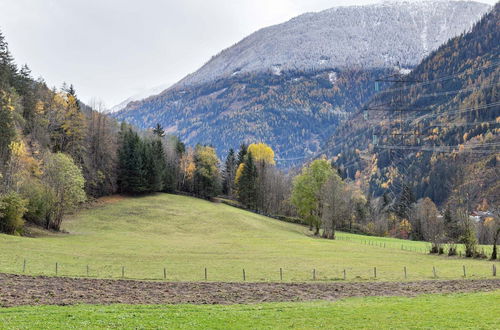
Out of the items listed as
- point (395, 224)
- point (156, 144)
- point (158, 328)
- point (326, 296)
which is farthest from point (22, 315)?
point (395, 224)

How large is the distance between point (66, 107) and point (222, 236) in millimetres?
54860

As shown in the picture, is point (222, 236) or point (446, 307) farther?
point (222, 236)

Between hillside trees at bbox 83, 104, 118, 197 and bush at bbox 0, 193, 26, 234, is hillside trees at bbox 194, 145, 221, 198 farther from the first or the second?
bush at bbox 0, 193, 26, 234

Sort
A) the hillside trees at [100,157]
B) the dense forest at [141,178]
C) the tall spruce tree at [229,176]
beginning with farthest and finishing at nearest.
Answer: the tall spruce tree at [229,176] < the hillside trees at [100,157] < the dense forest at [141,178]

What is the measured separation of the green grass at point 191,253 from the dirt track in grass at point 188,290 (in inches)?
149

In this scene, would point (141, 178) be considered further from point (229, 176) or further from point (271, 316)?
point (271, 316)

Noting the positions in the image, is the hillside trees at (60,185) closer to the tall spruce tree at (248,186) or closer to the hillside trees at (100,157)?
the hillside trees at (100,157)

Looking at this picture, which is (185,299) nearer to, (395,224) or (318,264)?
(318,264)

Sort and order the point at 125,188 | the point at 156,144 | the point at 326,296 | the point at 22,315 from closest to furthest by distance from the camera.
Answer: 1. the point at 22,315
2. the point at 326,296
3. the point at 125,188
4. the point at 156,144

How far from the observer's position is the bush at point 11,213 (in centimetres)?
6650

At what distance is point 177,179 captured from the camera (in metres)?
140

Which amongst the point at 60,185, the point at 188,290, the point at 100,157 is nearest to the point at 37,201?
the point at 60,185

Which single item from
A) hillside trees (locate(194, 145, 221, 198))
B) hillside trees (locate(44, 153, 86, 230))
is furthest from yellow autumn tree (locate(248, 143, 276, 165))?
hillside trees (locate(44, 153, 86, 230))

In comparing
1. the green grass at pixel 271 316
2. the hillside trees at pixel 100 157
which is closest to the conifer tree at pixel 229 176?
the hillside trees at pixel 100 157
